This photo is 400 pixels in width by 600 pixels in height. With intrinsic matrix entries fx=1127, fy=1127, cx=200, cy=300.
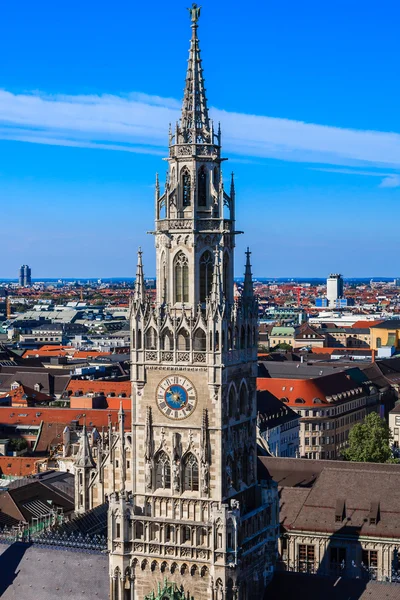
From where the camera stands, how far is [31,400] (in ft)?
497

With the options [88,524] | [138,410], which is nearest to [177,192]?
[138,410]

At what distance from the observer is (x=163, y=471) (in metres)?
48.6

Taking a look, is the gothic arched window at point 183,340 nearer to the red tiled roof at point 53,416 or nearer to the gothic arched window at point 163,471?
the gothic arched window at point 163,471

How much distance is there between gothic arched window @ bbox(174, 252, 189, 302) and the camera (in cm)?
4856

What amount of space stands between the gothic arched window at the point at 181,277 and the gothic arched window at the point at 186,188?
227 cm

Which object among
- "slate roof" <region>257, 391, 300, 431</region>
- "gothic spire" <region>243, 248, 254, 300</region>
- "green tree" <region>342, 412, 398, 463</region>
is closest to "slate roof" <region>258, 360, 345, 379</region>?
"slate roof" <region>257, 391, 300, 431</region>

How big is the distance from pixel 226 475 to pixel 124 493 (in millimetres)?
4468

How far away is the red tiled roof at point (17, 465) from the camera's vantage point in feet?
356

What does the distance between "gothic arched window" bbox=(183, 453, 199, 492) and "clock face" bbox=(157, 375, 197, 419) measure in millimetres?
1858

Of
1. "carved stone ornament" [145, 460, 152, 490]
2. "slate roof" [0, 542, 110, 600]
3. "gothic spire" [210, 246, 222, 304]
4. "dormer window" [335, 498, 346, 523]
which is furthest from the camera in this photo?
"dormer window" [335, 498, 346, 523]

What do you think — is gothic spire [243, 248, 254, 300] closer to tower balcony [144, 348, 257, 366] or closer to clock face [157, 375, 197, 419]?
tower balcony [144, 348, 257, 366]

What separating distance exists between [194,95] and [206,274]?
784cm

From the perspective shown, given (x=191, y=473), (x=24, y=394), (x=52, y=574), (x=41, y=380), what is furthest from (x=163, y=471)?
(x=41, y=380)

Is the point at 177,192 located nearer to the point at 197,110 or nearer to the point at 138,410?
the point at 197,110
